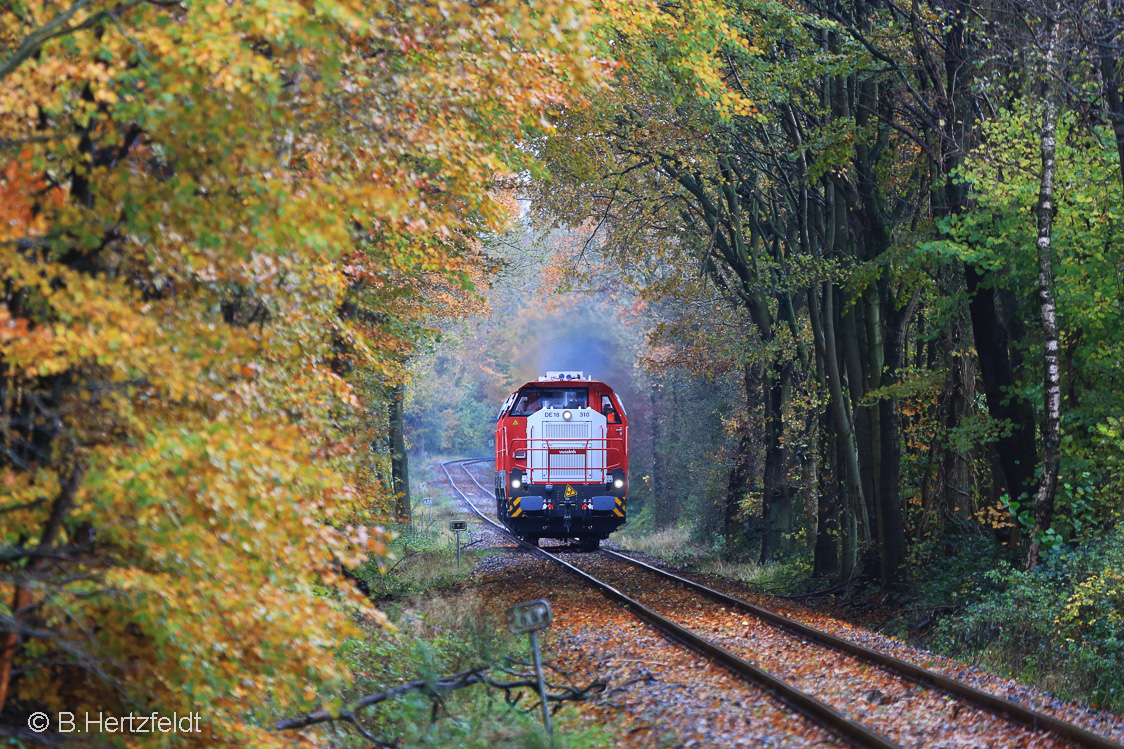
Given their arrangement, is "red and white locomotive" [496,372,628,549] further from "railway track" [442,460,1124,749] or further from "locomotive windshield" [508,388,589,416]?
"railway track" [442,460,1124,749]

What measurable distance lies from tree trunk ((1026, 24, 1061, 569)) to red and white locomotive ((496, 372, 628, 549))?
984 centimetres

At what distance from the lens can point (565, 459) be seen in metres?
20.5

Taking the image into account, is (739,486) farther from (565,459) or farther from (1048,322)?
(1048,322)

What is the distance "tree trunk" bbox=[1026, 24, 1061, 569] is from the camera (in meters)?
11.2

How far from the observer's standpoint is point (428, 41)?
6.35m

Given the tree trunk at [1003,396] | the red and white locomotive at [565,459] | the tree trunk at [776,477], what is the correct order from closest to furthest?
1. the tree trunk at [1003,396]
2. the red and white locomotive at [565,459]
3. the tree trunk at [776,477]

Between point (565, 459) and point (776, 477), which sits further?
point (776, 477)

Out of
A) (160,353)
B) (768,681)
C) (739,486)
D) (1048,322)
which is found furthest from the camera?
(739,486)

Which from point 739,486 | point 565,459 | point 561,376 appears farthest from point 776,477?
point 561,376

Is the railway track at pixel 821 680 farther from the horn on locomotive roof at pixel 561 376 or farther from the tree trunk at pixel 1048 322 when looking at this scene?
the horn on locomotive roof at pixel 561 376

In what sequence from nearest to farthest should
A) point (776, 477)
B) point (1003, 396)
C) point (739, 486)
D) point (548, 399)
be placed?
point (1003, 396)
point (548, 399)
point (776, 477)
point (739, 486)

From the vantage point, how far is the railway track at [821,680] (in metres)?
7.25

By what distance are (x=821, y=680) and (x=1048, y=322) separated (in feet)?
17.9

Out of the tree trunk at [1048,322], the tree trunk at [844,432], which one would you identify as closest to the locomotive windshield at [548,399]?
the tree trunk at [844,432]
